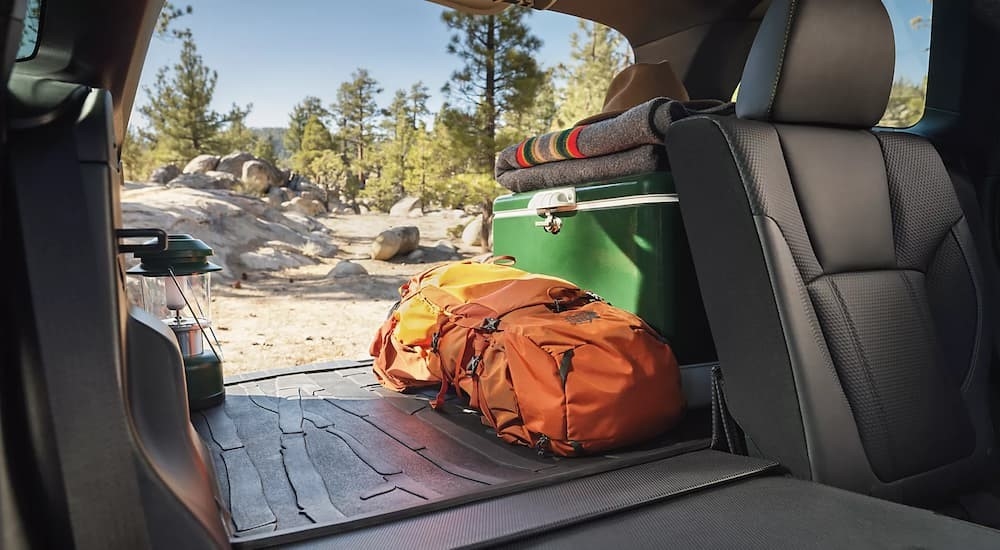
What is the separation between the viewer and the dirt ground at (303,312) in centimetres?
407

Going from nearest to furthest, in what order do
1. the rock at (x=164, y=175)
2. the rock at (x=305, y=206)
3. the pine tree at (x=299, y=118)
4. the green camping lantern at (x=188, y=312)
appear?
the green camping lantern at (x=188, y=312) < the rock at (x=164, y=175) < the rock at (x=305, y=206) < the pine tree at (x=299, y=118)

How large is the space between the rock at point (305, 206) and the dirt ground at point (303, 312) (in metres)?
6.72

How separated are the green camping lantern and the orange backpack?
679mm

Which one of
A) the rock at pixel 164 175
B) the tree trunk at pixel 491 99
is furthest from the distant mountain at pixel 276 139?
the tree trunk at pixel 491 99

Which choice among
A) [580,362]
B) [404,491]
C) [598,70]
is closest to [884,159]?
[580,362]

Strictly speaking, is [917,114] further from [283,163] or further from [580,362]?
[283,163]

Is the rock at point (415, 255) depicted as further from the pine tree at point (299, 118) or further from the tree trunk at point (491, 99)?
the pine tree at point (299, 118)

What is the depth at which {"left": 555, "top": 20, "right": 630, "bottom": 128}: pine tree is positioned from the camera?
32.0 feet

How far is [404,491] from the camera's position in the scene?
1180 millimetres

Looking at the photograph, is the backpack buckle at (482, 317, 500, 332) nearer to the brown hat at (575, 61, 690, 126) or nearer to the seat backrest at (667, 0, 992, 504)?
the seat backrest at (667, 0, 992, 504)

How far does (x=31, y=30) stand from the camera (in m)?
0.76

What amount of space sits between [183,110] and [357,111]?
398 inches

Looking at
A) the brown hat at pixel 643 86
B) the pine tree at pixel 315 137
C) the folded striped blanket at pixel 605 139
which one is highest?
the pine tree at pixel 315 137

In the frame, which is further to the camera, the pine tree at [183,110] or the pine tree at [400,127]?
the pine tree at [400,127]
